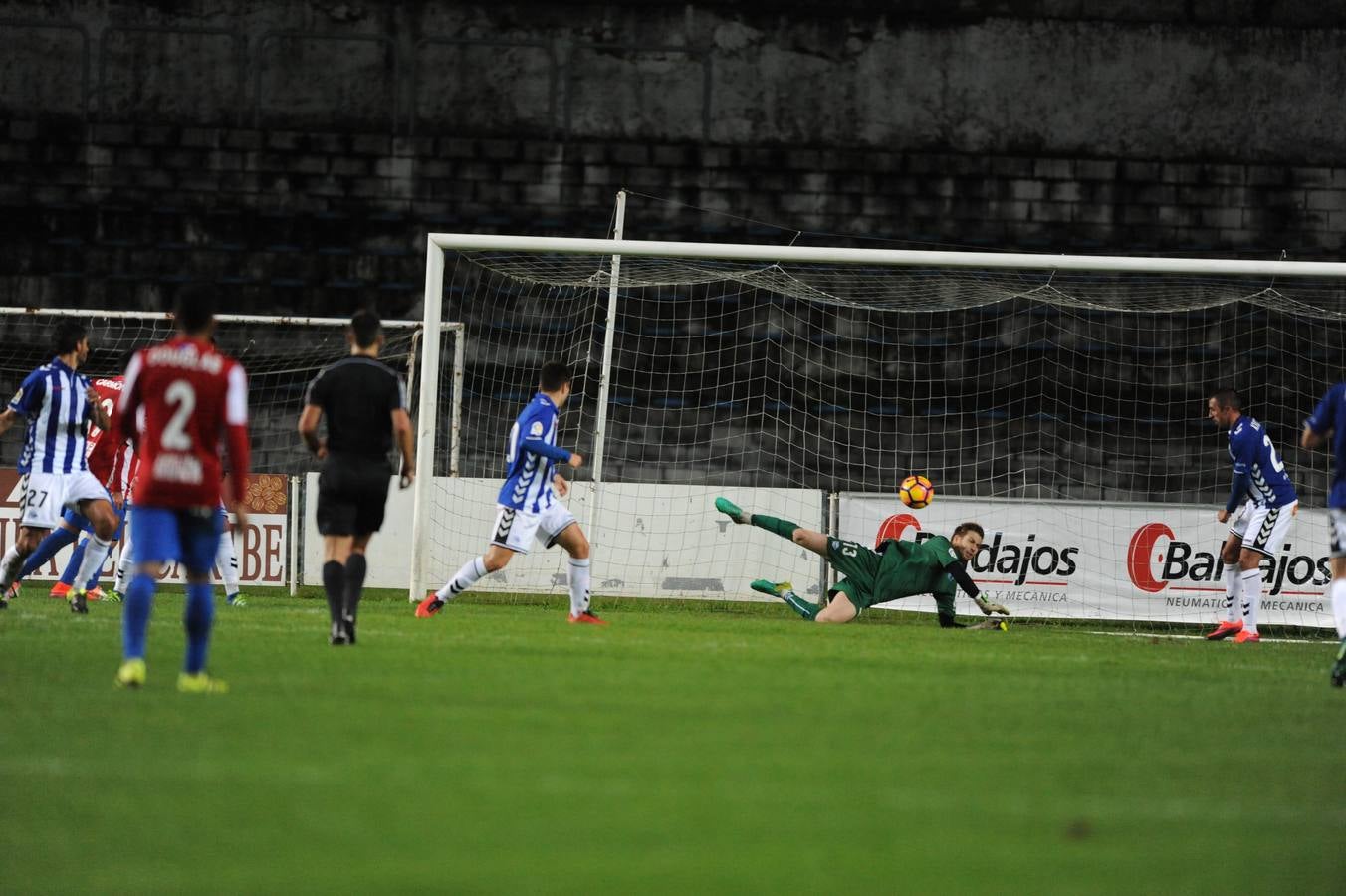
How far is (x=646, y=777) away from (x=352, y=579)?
4550mm

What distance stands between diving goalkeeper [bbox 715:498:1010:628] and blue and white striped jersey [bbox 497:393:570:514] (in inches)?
78.3

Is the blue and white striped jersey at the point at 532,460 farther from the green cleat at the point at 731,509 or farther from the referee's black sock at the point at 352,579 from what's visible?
the referee's black sock at the point at 352,579

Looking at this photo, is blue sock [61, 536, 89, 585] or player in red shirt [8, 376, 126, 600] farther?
blue sock [61, 536, 89, 585]

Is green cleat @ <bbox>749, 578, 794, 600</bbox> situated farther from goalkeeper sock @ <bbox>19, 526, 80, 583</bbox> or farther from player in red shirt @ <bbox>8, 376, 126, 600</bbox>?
goalkeeper sock @ <bbox>19, 526, 80, 583</bbox>

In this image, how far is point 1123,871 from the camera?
387 cm

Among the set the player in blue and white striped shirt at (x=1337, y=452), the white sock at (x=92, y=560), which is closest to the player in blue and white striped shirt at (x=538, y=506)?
the white sock at (x=92, y=560)

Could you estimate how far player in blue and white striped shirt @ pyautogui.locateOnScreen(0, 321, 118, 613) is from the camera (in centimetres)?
1220

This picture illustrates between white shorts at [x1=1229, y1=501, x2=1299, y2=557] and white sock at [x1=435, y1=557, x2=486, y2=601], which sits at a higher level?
white shorts at [x1=1229, y1=501, x2=1299, y2=557]

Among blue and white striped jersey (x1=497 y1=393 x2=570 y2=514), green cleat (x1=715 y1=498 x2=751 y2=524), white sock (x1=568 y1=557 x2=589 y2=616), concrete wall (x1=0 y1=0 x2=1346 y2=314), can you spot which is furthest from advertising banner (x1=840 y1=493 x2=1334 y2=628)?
concrete wall (x1=0 y1=0 x2=1346 y2=314)

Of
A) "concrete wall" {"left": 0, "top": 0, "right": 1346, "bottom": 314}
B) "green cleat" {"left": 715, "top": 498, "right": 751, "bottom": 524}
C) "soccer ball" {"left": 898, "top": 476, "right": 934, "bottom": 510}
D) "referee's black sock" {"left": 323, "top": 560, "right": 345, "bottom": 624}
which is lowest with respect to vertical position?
"referee's black sock" {"left": 323, "top": 560, "right": 345, "bottom": 624}

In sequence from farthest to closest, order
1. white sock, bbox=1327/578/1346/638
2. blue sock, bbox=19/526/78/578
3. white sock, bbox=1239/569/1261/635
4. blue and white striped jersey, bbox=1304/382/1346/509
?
white sock, bbox=1239/569/1261/635
blue sock, bbox=19/526/78/578
blue and white striped jersey, bbox=1304/382/1346/509
white sock, bbox=1327/578/1346/638

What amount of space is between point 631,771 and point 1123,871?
5.36 ft

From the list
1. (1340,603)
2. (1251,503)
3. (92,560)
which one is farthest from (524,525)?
(1251,503)

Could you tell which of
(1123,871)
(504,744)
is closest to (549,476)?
(504,744)
